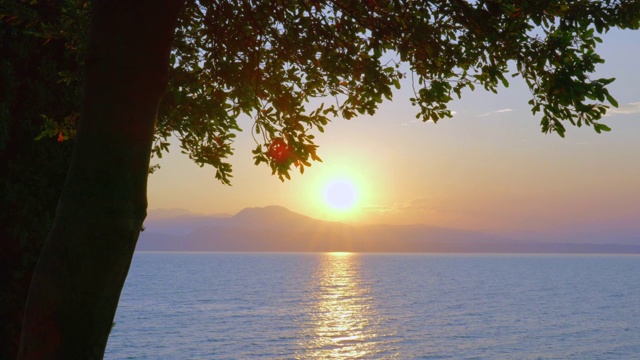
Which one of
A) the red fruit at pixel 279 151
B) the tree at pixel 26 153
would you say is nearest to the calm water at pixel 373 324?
the tree at pixel 26 153

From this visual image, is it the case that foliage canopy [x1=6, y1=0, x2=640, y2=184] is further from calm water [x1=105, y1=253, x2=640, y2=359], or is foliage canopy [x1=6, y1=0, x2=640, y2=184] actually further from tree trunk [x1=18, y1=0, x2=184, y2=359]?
calm water [x1=105, y1=253, x2=640, y2=359]

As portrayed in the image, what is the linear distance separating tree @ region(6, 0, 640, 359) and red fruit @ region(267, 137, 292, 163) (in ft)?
0.08

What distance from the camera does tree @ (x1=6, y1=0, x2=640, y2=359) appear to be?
22.8 feet

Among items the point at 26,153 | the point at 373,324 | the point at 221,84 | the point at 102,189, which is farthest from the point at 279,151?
the point at 373,324

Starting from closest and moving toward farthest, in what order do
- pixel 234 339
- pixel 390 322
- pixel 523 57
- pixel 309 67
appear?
pixel 523 57 < pixel 309 67 < pixel 234 339 < pixel 390 322

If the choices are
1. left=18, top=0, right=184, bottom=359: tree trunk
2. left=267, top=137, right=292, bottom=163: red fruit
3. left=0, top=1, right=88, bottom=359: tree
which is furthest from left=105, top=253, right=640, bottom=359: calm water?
left=18, top=0, right=184, bottom=359: tree trunk

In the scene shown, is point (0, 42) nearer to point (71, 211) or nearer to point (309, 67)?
point (309, 67)

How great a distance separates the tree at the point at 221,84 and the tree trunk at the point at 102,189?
0.04 ft

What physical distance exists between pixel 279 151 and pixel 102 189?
5.36m

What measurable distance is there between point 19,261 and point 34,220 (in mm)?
979

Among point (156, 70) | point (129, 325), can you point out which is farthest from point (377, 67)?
point (129, 325)

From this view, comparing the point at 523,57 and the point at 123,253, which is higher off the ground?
the point at 523,57

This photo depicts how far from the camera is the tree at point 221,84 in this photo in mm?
6949

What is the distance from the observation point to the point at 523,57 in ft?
32.0
